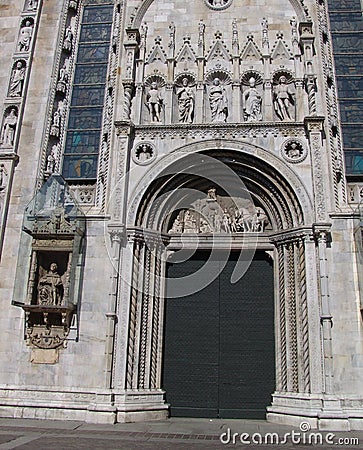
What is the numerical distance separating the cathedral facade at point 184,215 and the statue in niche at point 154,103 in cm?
4

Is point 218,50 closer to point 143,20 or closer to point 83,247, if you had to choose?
point 143,20

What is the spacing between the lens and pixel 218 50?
14.2 meters

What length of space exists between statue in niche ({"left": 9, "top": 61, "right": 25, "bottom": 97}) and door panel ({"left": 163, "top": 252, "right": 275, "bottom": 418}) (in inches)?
269

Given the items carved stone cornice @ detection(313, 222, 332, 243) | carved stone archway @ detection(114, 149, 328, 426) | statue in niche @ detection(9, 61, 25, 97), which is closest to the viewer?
carved stone archway @ detection(114, 149, 328, 426)

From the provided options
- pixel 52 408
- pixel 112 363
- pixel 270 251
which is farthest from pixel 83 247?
pixel 270 251

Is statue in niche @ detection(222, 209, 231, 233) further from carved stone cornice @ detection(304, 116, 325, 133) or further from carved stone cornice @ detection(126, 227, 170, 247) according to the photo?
carved stone cornice @ detection(304, 116, 325, 133)

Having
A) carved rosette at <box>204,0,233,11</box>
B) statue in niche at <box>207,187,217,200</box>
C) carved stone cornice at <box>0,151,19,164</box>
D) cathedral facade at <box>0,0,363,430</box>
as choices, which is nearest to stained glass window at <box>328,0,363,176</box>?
cathedral facade at <box>0,0,363,430</box>

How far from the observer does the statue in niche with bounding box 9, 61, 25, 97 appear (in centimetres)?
1419

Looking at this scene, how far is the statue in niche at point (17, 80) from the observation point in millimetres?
14188

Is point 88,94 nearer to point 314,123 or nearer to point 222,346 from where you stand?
point 314,123

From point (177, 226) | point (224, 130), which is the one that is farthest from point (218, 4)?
point (177, 226)

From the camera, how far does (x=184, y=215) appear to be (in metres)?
13.4

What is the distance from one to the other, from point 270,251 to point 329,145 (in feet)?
10.3
